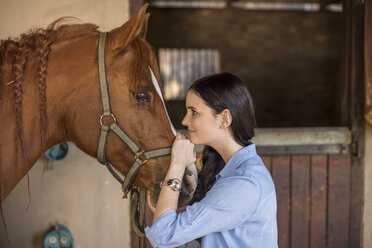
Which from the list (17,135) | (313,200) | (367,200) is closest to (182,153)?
(17,135)

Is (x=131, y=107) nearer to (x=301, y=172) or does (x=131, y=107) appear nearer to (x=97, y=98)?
(x=97, y=98)

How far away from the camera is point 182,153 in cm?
120

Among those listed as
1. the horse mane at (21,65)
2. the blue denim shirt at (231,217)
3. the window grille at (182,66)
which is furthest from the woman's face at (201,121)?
the window grille at (182,66)

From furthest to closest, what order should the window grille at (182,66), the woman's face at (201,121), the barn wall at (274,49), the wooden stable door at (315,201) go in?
the window grille at (182,66) → the barn wall at (274,49) → the wooden stable door at (315,201) → the woman's face at (201,121)

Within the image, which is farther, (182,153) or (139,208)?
(139,208)

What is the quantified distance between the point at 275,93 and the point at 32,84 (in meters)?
7.06

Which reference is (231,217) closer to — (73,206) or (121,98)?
(121,98)

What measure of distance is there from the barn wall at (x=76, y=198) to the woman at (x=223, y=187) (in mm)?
1080

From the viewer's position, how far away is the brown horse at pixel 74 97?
1.24 meters

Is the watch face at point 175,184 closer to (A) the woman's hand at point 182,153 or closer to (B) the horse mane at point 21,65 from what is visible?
(A) the woman's hand at point 182,153

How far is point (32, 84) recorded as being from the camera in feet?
4.07

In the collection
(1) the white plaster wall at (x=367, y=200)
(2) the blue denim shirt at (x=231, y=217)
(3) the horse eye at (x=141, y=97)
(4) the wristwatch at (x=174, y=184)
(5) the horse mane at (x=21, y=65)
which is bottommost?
(1) the white plaster wall at (x=367, y=200)

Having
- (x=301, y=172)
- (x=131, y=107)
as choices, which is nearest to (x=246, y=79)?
(x=301, y=172)

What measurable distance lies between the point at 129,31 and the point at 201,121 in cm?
39
